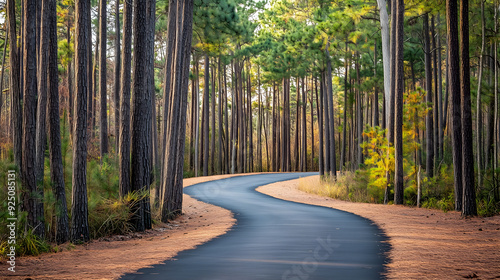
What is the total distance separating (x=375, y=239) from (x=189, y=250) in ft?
14.1

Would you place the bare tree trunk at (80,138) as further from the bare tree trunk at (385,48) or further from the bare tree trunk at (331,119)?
the bare tree trunk at (331,119)

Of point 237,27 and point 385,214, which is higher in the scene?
point 237,27

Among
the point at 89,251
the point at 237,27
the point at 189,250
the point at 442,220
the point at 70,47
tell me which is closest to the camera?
the point at 189,250

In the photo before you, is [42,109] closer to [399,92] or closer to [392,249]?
[392,249]

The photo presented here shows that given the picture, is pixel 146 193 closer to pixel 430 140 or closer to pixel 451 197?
pixel 451 197

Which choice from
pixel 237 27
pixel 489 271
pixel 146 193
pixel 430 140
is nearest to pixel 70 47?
pixel 237 27

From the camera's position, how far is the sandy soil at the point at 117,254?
8461 millimetres

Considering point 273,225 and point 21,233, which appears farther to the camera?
point 273,225

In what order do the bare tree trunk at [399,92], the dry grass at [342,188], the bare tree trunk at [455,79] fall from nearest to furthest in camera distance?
the bare tree trunk at [455,79] → the bare tree trunk at [399,92] → the dry grass at [342,188]

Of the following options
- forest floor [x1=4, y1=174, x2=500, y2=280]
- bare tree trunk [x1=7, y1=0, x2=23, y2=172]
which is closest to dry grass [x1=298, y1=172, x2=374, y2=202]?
forest floor [x1=4, y1=174, x2=500, y2=280]

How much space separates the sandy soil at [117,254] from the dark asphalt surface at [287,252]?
0.47 m

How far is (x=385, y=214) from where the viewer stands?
18.2 meters

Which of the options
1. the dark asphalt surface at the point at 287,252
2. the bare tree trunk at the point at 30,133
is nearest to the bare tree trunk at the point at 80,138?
the bare tree trunk at the point at 30,133

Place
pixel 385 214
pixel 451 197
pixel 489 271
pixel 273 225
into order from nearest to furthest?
pixel 489 271, pixel 273 225, pixel 385 214, pixel 451 197
